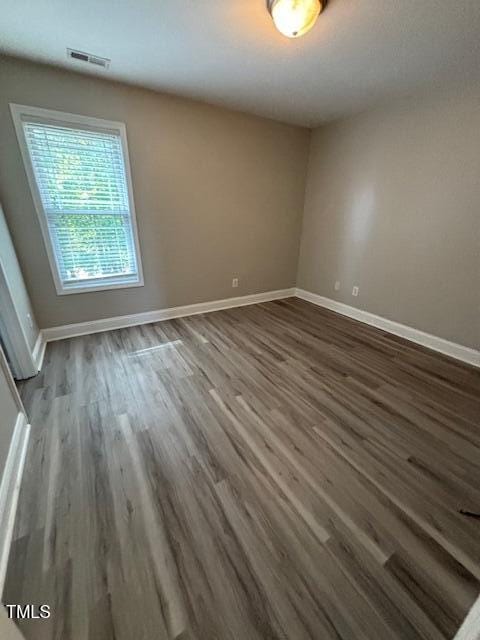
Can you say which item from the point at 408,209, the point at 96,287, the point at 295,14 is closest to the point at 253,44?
the point at 295,14

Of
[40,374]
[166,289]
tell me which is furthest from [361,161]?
[40,374]

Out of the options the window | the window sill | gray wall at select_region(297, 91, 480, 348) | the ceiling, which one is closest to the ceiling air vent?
the ceiling

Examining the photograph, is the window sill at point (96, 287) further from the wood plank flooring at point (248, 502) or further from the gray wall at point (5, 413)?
the gray wall at point (5, 413)

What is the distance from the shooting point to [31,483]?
4.39ft

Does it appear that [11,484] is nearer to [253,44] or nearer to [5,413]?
[5,413]

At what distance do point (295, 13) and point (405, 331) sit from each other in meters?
2.98

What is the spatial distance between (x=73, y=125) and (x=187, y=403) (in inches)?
109

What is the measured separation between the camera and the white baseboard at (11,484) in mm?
1038

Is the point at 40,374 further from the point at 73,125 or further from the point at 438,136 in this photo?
the point at 438,136

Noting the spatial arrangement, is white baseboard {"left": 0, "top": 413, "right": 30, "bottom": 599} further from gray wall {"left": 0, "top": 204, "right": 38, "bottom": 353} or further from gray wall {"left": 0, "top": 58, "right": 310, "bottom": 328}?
gray wall {"left": 0, "top": 58, "right": 310, "bottom": 328}

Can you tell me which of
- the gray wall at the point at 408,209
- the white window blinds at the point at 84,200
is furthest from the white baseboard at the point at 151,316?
the gray wall at the point at 408,209

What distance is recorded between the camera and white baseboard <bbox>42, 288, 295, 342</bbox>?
2.84 meters

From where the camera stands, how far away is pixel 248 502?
4.12 feet

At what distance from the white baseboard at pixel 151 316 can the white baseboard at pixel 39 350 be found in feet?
0.24
